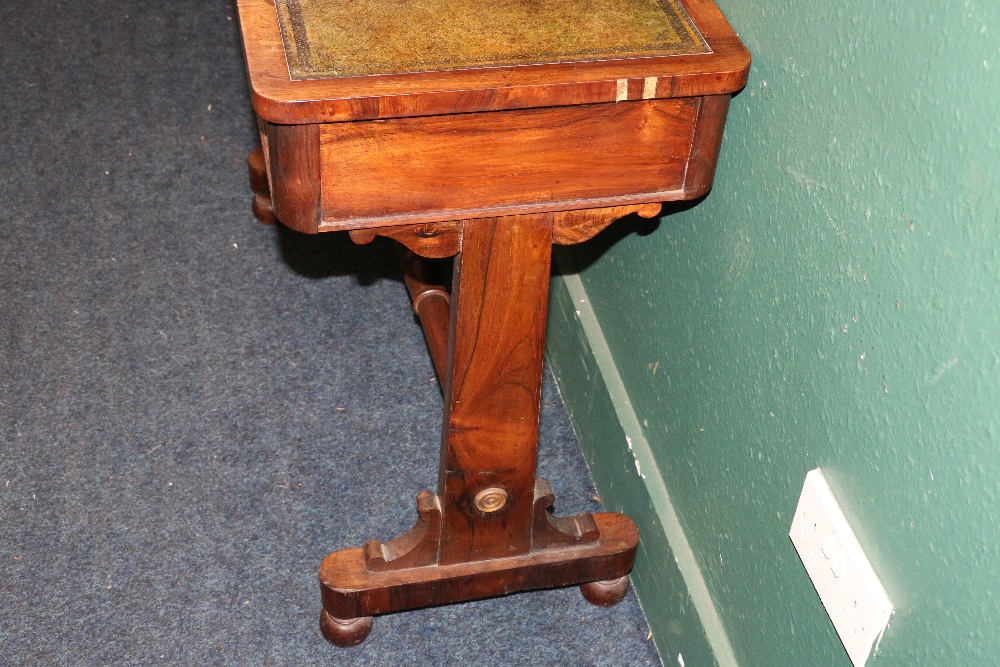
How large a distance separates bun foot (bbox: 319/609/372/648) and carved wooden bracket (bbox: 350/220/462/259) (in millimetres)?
529

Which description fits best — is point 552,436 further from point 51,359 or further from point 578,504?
point 51,359

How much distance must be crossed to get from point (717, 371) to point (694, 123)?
0.92 ft

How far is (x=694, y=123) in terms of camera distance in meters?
0.95

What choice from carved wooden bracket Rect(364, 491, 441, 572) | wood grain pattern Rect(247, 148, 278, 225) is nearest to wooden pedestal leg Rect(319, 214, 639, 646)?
carved wooden bracket Rect(364, 491, 441, 572)

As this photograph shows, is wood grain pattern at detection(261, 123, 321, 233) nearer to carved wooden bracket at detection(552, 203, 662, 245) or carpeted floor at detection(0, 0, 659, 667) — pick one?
carved wooden bracket at detection(552, 203, 662, 245)

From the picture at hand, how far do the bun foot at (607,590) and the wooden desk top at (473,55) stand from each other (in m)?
0.67

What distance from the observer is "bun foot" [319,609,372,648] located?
1.32 m

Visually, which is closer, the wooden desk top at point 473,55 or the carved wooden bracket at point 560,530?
the wooden desk top at point 473,55

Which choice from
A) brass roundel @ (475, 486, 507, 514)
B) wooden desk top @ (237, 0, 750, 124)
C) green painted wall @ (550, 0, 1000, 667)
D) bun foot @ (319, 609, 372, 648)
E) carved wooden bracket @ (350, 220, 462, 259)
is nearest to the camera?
green painted wall @ (550, 0, 1000, 667)

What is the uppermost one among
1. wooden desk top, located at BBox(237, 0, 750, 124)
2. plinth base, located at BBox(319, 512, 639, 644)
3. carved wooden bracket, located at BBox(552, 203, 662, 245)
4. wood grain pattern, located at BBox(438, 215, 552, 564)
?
wooden desk top, located at BBox(237, 0, 750, 124)

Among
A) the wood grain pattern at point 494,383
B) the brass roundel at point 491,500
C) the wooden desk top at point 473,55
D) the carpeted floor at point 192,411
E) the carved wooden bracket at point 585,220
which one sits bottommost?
the carpeted floor at point 192,411

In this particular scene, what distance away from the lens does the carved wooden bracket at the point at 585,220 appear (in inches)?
39.3

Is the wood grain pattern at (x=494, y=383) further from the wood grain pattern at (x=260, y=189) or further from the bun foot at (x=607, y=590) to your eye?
the wood grain pattern at (x=260, y=189)

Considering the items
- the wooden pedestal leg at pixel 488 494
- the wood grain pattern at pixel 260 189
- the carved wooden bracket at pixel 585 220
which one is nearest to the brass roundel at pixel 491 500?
the wooden pedestal leg at pixel 488 494
